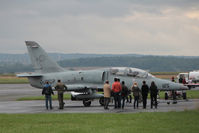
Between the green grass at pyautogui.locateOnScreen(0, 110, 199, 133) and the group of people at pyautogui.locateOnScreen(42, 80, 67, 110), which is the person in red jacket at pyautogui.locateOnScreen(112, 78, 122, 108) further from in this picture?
the green grass at pyautogui.locateOnScreen(0, 110, 199, 133)

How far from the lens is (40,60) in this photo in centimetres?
3102

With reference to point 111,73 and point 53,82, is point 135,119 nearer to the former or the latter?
point 111,73

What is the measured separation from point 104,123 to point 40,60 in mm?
15489

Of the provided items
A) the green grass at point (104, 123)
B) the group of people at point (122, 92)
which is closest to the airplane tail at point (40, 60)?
the group of people at point (122, 92)

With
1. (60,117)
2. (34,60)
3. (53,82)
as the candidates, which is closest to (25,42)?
(34,60)

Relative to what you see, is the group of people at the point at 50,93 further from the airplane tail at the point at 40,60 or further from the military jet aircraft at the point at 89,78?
the airplane tail at the point at 40,60

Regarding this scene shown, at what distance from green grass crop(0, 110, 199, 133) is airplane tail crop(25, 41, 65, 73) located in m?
10.9

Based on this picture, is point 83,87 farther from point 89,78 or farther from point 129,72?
point 129,72

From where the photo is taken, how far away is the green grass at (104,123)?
573 inches

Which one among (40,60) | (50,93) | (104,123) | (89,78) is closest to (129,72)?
(89,78)

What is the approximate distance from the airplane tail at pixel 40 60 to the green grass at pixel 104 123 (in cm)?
1094

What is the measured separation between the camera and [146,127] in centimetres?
1512

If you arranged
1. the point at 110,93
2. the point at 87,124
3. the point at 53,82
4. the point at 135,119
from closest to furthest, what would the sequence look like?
1. the point at 87,124
2. the point at 135,119
3. the point at 110,93
4. the point at 53,82

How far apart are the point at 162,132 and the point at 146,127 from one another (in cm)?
125
